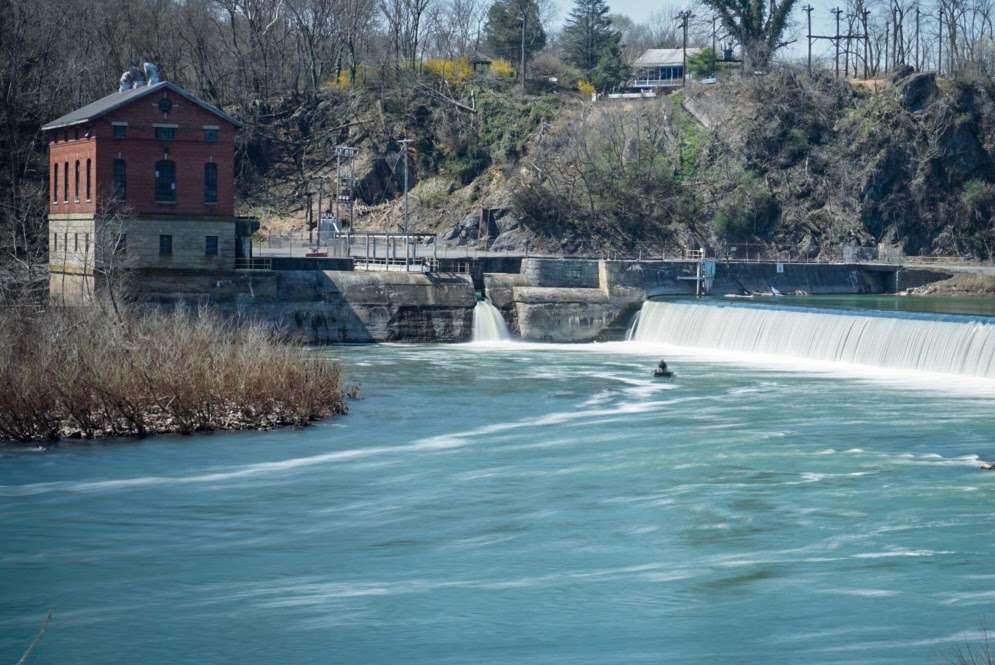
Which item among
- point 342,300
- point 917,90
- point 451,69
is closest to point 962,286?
point 917,90

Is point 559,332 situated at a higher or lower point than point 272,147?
lower

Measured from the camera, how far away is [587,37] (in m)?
116

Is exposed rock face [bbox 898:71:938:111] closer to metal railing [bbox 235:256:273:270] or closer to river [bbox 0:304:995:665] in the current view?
metal railing [bbox 235:256:273:270]

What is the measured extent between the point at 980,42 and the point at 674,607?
9642cm

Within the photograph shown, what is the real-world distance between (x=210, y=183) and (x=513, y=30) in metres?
61.3

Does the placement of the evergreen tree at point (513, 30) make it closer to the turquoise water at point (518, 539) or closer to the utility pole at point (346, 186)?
the utility pole at point (346, 186)

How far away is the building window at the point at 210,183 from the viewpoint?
58156mm

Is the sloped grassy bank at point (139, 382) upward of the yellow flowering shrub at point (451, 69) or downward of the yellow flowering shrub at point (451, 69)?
downward

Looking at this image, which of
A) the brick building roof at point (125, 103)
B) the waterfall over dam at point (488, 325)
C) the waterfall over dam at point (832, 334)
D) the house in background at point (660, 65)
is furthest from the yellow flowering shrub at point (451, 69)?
the brick building roof at point (125, 103)

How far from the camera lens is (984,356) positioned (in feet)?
146

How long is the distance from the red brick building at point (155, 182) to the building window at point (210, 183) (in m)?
0.04

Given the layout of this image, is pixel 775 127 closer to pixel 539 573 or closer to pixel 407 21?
pixel 407 21

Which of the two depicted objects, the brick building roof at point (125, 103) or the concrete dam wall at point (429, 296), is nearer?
the brick building roof at point (125, 103)

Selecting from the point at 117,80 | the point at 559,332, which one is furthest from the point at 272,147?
the point at 559,332
